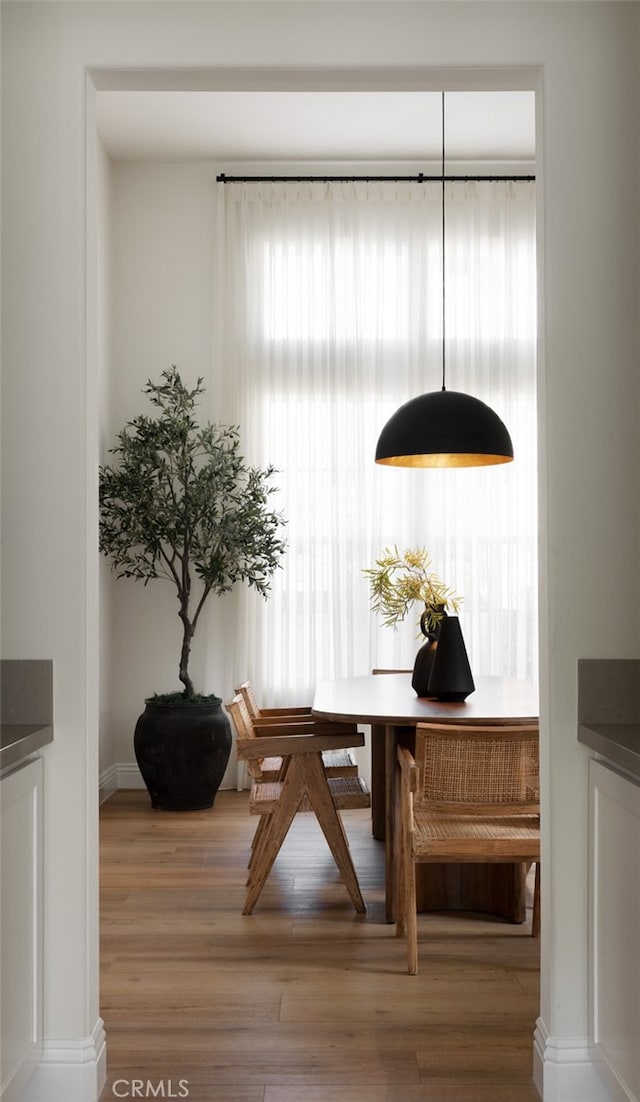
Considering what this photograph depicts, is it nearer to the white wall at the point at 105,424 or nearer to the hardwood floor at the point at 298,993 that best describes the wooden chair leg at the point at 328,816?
the hardwood floor at the point at 298,993

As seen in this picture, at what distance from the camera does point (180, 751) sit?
5.21 m

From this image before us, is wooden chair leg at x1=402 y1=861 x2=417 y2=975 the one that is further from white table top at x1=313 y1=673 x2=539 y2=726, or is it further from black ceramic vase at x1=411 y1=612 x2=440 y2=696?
black ceramic vase at x1=411 y1=612 x2=440 y2=696

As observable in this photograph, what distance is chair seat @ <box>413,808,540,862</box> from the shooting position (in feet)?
Answer: 9.95

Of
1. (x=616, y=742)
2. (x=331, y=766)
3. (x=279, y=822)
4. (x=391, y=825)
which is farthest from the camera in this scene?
(x=331, y=766)

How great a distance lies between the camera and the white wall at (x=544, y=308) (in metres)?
2.39

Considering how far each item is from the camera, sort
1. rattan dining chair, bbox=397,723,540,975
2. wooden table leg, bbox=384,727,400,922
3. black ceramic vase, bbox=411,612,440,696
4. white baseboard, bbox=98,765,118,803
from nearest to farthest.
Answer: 1. rattan dining chair, bbox=397,723,540,975
2. wooden table leg, bbox=384,727,400,922
3. black ceramic vase, bbox=411,612,440,696
4. white baseboard, bbox=98,765,118,803

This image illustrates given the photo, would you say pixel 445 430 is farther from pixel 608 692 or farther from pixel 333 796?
pixel 608 692

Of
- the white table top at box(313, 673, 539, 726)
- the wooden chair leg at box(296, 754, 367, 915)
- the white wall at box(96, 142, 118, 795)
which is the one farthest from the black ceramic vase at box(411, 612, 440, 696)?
the white wall at box(96, 142, 118, 795)

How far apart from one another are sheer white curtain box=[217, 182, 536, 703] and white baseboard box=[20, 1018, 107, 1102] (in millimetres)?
3406

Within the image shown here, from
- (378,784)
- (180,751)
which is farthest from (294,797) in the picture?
(180,751)

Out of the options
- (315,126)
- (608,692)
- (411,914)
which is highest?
(315,126)

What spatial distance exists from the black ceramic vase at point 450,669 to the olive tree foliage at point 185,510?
164 cm

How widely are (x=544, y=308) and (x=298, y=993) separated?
2105 millimetres

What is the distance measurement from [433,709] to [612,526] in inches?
55.5
